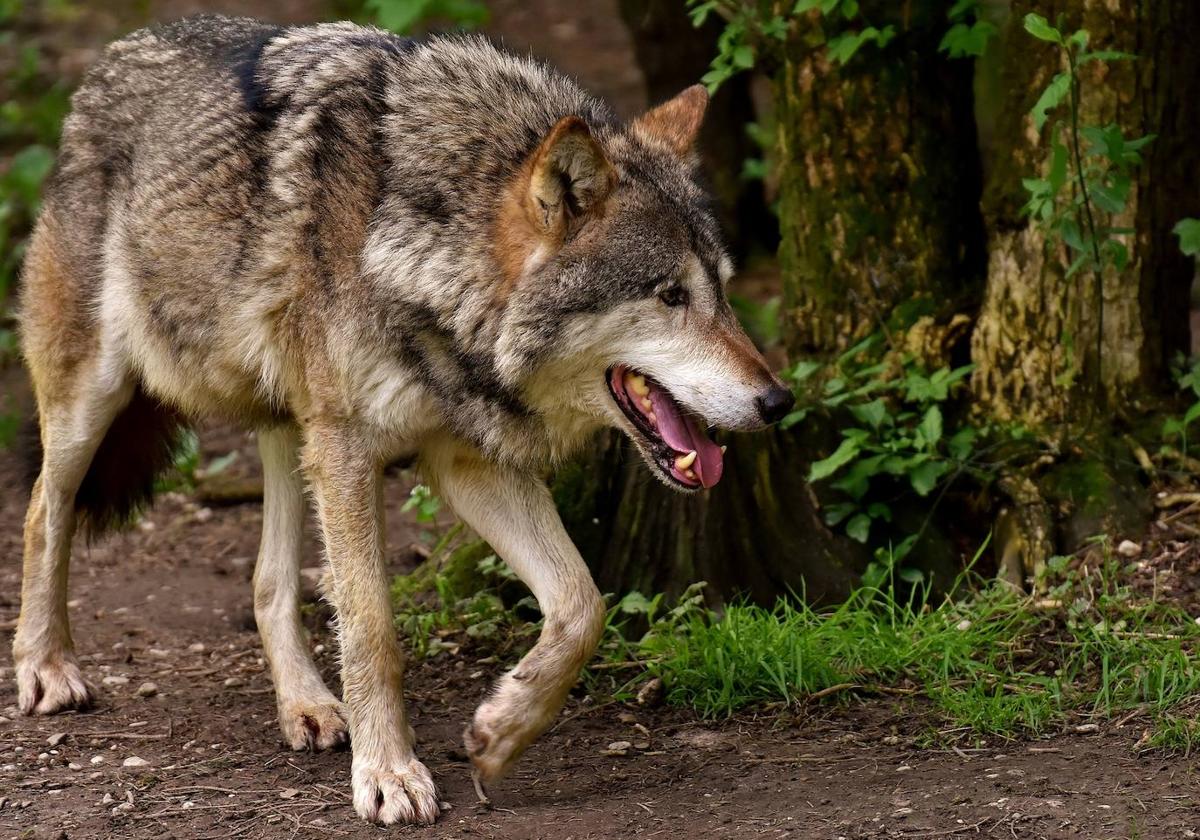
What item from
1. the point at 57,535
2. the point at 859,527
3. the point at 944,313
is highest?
the point at 944,313

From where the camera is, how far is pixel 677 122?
4258mm

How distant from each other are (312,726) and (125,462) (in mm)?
1330

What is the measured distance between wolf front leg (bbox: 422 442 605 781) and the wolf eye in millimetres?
723

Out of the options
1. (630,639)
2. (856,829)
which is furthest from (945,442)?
(856,829)

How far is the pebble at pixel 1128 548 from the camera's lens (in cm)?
472

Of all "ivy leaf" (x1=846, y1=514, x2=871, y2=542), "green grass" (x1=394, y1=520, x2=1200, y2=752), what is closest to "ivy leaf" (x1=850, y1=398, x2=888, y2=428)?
"ivy leaf" (x1=846, y1=514, x2=871, y2=542)

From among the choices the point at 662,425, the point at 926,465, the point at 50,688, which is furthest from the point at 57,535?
the point at 926,465

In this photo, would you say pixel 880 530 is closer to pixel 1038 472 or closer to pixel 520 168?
pixel 1038 472

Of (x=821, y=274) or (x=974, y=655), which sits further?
(x=821, y=274)

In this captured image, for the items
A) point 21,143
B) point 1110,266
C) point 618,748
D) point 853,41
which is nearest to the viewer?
point 618,748

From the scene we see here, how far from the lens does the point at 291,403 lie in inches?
167

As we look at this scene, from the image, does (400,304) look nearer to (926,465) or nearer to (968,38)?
(926,465)

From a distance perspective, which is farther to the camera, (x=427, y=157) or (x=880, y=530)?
(x=880, y=530)

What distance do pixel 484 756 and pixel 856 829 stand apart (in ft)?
3.14
